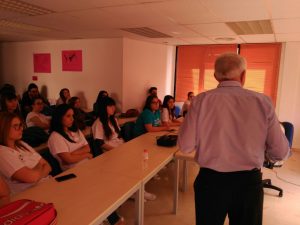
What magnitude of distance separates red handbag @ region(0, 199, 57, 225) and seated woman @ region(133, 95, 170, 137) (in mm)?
2361

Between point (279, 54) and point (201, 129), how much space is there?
5.12 meters

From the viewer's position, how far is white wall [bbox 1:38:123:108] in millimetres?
5484

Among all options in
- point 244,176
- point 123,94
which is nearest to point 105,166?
point 244,176

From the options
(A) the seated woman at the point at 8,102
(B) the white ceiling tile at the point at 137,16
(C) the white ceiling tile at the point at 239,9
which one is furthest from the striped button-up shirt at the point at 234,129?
(A) the seated woman at the point at 8,102

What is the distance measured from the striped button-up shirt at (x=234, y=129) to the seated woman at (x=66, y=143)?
1.34 metres

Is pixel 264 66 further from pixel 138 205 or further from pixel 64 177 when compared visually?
pixel 64 177

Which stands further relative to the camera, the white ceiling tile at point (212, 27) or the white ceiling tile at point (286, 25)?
the white ceiling tile at point (212, 27)

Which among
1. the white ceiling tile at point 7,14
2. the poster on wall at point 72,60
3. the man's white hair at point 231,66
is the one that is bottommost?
the man's white hair at point 231,66

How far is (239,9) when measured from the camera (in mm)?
2709

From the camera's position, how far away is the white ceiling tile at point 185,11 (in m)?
2.57

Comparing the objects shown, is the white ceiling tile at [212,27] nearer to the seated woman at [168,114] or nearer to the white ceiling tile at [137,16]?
the white ceiling tile at [137,16]

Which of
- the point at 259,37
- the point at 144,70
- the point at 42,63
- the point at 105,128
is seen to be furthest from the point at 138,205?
the point at 42,63

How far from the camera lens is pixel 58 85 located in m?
6.32

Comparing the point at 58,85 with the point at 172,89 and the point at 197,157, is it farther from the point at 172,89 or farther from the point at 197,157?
the point at 197,157
